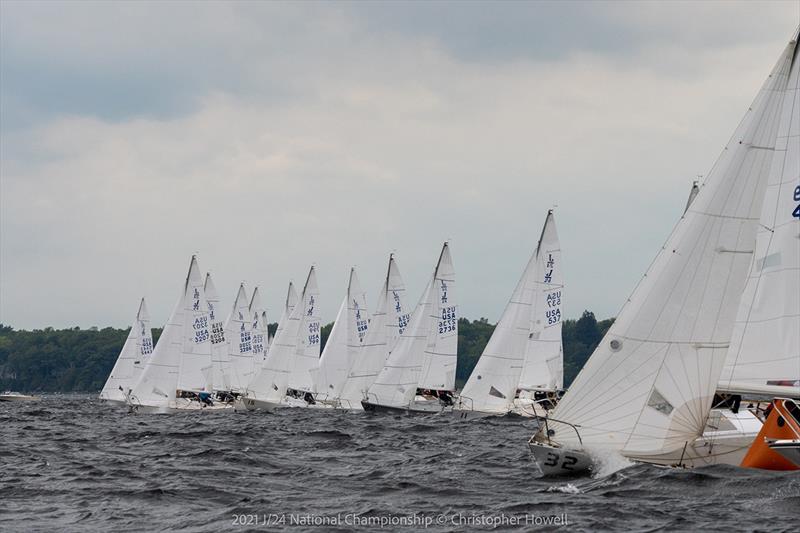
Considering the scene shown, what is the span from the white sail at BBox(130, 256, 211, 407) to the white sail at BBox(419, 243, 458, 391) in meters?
11.9

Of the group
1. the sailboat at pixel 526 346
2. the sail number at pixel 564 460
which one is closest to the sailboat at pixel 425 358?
the sailboat at pixel 526 346

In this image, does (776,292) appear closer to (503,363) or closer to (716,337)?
(716,337)

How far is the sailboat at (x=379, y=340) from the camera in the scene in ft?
202

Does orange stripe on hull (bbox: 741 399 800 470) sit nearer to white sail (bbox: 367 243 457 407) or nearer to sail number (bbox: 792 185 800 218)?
sail number (bbox: 792 185 800 218)

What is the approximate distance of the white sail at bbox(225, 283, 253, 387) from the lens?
7772 centimetres

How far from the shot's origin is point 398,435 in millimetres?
36312

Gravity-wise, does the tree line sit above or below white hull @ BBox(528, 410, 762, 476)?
above

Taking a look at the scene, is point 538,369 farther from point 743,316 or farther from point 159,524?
point 159,524

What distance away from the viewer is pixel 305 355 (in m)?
67.1

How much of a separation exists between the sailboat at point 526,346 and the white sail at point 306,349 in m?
15.7

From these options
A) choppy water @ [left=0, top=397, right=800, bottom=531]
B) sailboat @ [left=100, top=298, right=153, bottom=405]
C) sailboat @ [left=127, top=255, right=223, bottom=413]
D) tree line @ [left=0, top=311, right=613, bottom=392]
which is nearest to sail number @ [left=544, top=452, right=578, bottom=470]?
choppy water @ [left=0, top=397, right=800, bottom=531]

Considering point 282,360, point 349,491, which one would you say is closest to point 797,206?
point 349,491

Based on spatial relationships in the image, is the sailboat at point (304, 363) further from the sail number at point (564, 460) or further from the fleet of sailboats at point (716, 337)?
the sail number at point (564, 460)

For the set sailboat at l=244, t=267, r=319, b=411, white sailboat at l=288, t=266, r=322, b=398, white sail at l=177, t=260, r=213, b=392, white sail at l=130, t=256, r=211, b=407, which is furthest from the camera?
white sailboat at l=288, t=266, r=322, b=398
